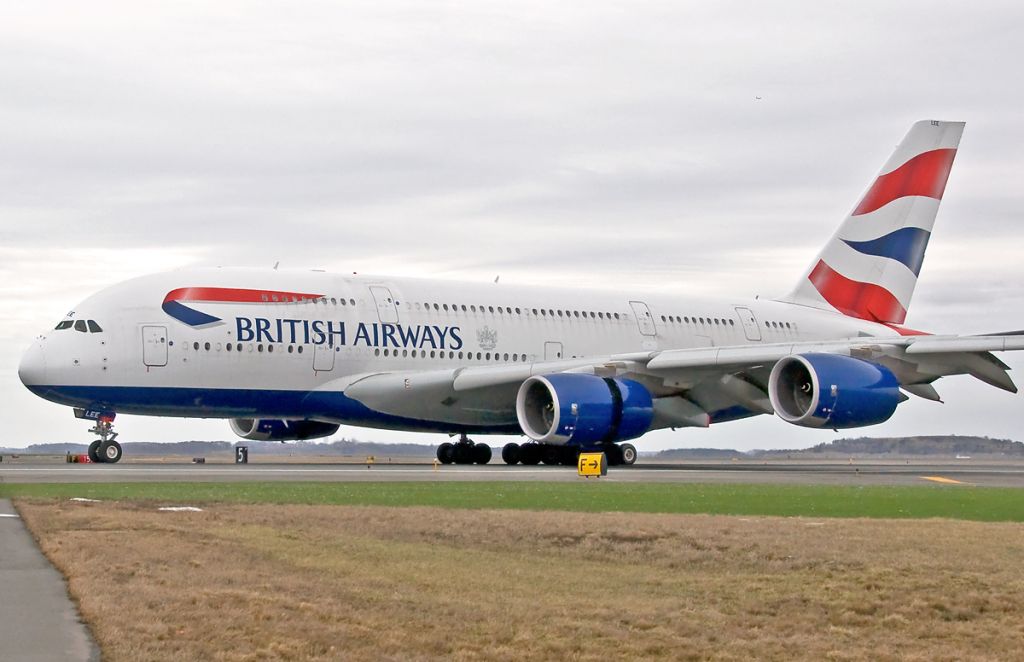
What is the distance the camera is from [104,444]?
1277 inches

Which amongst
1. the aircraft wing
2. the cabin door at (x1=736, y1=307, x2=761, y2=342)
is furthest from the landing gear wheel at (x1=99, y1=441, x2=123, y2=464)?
the cabin door at (x1=736, y1=307, x2=761, y2=342)

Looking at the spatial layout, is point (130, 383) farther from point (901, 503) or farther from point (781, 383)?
point (901, 503)

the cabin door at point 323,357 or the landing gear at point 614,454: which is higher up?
the cabin door at point 323,357

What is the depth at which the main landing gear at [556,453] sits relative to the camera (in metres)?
34.0

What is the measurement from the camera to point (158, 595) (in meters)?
10.2

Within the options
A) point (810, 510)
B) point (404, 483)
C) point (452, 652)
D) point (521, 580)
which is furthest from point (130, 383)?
point (452, 652)

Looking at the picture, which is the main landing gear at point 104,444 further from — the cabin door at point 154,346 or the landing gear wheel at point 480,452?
the landing gear wheel at point 480,452

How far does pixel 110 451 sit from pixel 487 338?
31.4 ft

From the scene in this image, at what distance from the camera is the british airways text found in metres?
32.4

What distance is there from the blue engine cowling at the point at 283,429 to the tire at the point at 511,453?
4943mm

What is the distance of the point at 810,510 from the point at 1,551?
10.3 m

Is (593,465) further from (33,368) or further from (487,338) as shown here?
(33,368)

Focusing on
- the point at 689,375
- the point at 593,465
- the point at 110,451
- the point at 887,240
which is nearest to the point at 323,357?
the point at 110,451

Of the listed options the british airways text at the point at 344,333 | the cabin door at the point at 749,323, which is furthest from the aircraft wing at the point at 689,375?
the cabin door at the point at 749,323
